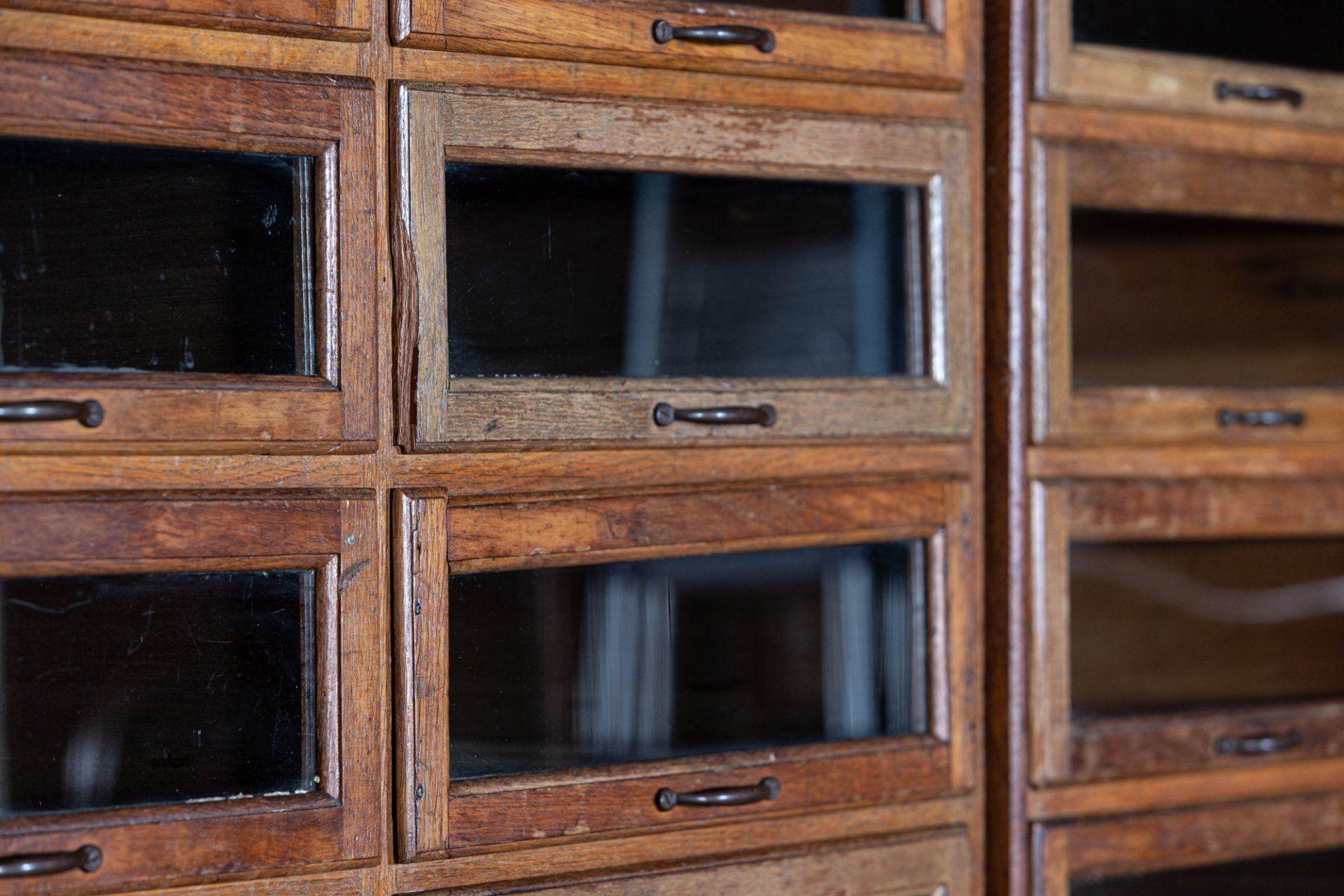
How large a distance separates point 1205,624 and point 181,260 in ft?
3.26

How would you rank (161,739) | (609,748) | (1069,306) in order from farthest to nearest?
(1069,306) → (609,748) → (161,739)

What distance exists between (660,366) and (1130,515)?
1.50 feet

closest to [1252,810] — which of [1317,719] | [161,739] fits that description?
[1317,719]

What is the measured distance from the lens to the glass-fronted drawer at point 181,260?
82 cm

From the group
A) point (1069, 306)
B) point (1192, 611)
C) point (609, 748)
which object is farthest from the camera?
point (1192, 611)

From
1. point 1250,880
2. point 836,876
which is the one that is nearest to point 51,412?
point 836,876

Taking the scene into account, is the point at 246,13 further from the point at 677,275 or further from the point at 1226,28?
the point at 1226,28

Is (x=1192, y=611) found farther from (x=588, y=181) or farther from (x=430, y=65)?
(x=430, y=65)

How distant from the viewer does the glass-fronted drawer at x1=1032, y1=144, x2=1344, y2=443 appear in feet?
3.50

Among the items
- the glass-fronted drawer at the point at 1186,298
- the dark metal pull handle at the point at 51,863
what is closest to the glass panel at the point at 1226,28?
the glass-fronted drawer at the point at 1186,298

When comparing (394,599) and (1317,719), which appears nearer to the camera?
(394,599)

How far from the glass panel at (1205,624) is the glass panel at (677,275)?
320mm

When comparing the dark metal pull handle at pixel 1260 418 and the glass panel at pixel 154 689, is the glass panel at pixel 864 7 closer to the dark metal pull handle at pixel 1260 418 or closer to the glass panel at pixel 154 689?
the dark metal pull handle at pixel 1260 418

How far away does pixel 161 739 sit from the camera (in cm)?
87
